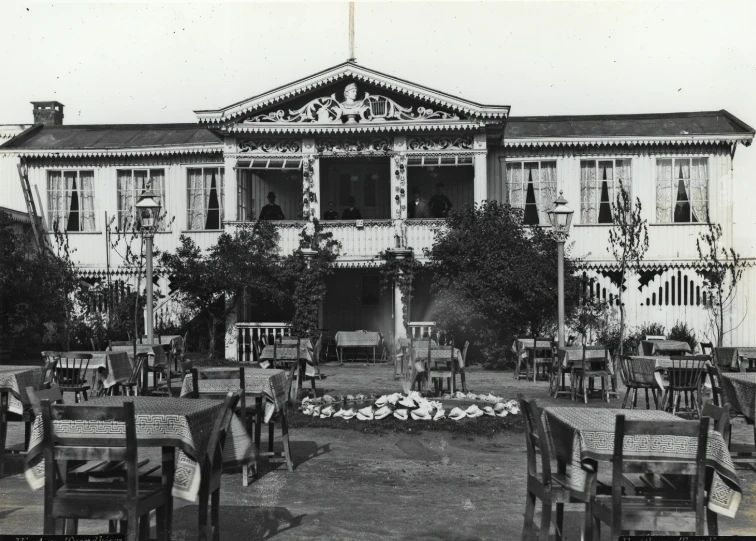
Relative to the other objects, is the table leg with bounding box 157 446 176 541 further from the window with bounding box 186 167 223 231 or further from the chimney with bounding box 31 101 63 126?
the chimney with bounding box 31 101 63 126

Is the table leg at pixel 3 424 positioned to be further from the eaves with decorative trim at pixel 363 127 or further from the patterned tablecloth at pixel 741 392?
the eaves with decorative trim at pixel 363 127

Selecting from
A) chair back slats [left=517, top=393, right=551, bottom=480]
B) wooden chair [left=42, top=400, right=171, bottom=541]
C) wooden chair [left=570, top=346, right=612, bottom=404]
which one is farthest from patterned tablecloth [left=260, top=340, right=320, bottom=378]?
wooden chair [left=42, top=400, right=171, bottom=541]

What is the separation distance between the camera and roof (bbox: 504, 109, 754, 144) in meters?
23.5

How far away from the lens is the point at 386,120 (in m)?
22.8

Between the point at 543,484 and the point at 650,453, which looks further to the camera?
the point at 543,484

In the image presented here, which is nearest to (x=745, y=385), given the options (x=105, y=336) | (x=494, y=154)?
(x=494, y=154)

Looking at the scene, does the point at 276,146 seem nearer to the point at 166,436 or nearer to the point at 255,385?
the point at 255,385

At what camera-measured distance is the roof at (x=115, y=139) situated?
25.0 m

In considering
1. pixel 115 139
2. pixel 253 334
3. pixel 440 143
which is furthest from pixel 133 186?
pixel 440 143

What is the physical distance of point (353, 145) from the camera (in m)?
23.2

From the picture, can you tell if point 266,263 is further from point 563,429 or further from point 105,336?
point 563,429

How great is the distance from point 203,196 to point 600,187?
38.5ft

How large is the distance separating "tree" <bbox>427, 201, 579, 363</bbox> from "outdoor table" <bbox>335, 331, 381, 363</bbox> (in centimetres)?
205

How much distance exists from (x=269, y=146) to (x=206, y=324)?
17.3 feet
